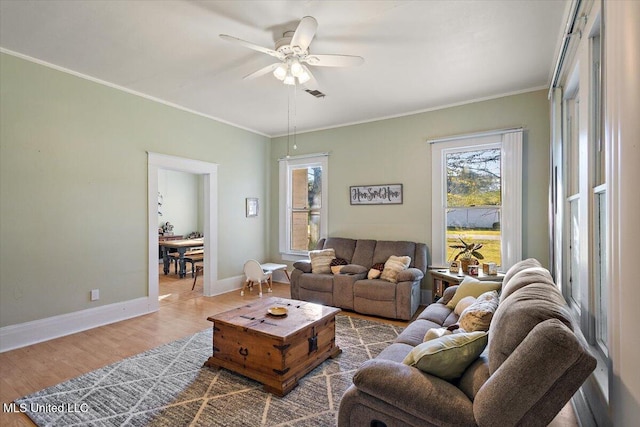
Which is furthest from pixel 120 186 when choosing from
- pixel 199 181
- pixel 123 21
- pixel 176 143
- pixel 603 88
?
pixel 199 181

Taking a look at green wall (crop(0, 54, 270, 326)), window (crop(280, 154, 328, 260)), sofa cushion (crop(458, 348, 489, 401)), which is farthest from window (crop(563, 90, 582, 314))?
green wall (crop(0, 54, 270, 326))

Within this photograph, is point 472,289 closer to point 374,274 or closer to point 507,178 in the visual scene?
point 374,274

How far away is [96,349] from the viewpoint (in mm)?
3014

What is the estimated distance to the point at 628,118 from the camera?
3.65 feet

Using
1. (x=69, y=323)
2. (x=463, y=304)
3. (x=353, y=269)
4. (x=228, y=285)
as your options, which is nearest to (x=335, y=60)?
(x=463, y=304)

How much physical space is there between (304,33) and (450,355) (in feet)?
7.69

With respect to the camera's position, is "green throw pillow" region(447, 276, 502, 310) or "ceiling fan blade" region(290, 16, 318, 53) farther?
"green throw pillow" region(447, 276, 502, 310)

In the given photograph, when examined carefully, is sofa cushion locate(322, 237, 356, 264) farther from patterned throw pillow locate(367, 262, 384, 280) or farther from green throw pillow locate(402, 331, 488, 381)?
green throw pillow locate(402, 331, 488, 381)

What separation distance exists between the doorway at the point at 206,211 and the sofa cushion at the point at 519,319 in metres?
4.20

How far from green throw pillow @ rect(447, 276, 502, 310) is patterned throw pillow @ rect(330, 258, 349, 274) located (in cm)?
185

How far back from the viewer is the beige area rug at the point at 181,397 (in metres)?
1.98

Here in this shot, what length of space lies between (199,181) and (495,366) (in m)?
9.49

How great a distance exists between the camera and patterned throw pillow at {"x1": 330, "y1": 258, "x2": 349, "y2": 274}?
4512 millimetres

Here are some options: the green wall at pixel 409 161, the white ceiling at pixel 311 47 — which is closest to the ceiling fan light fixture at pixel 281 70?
the white ceiling at pixel 311 47
